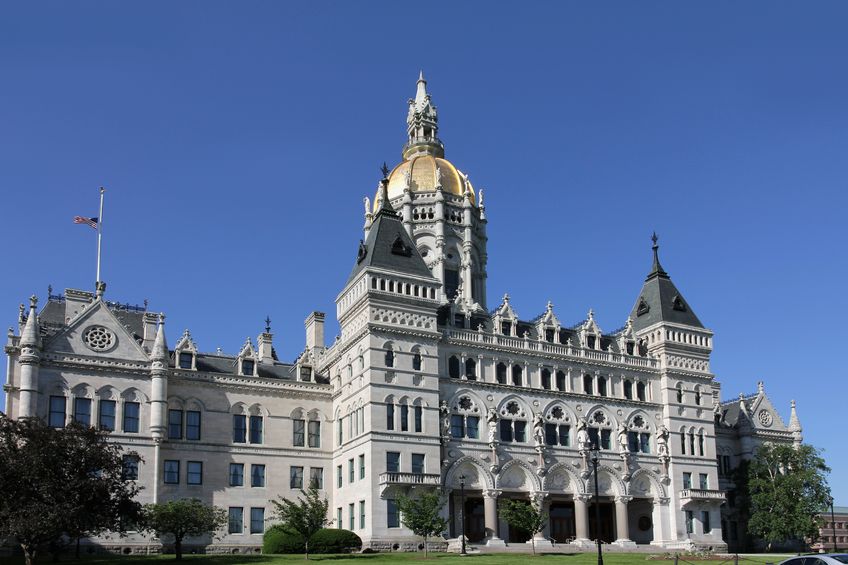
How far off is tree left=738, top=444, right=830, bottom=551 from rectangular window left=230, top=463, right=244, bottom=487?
44.1 m

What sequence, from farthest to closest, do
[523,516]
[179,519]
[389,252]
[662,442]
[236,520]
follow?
[662,442], [389,252], [236,520], [523,516], [179,519]

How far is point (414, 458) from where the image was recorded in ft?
232

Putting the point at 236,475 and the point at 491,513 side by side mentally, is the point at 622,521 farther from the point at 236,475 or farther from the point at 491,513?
the point at 236,475

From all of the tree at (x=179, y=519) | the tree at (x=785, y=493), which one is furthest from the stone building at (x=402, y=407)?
the tree at (x=179, y=519)

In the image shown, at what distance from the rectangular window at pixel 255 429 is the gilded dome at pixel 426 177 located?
34.0 metres

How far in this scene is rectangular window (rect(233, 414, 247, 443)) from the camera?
242 ft

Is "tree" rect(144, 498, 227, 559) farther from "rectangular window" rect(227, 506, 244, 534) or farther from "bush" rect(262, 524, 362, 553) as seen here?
"rectangular window" rect(227, 506, 244, 534)

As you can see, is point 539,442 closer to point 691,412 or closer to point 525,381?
point 525,381

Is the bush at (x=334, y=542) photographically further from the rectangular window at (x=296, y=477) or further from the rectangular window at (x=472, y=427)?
the rectangular window at (x=472, y=427)

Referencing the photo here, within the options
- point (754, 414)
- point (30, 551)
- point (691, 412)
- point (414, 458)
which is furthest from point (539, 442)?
point (30, 551)

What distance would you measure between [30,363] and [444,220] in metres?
45.7

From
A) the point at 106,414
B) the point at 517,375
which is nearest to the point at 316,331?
the point at 517,375

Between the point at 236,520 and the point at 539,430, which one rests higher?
the point at 539,430

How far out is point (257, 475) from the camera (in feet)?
240
